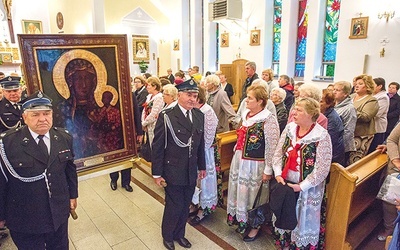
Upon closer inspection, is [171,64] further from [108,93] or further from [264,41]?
[108,93]

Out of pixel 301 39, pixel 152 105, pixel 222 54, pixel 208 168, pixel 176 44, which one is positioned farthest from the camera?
pixel 176 44

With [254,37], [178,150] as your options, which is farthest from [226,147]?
[254,37]

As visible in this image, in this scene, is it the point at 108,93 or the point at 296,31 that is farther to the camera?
the point at 296,31

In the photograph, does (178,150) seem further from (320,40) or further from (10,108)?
(320,40)

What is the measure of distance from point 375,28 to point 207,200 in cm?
504

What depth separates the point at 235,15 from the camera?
8109mm

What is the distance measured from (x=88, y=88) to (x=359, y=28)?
5681 mm

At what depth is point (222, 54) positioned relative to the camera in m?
9.25

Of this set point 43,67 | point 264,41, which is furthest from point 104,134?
point 264,41

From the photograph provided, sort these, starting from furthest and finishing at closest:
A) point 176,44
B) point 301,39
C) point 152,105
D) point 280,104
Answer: point 176,44, point 301,39, point 152,105, point 280,104

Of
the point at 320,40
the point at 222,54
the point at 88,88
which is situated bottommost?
the point at 88,88

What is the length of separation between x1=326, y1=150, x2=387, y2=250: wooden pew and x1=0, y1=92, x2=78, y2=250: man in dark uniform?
6.70 ft

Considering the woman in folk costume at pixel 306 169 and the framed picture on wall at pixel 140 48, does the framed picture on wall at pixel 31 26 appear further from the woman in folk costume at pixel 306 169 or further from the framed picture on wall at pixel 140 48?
the woman in folk costume at pixel 306 169

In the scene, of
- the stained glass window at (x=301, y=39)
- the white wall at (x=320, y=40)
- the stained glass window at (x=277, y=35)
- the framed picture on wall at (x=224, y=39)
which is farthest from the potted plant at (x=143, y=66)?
the stained glass window at (x=301, y=39)
